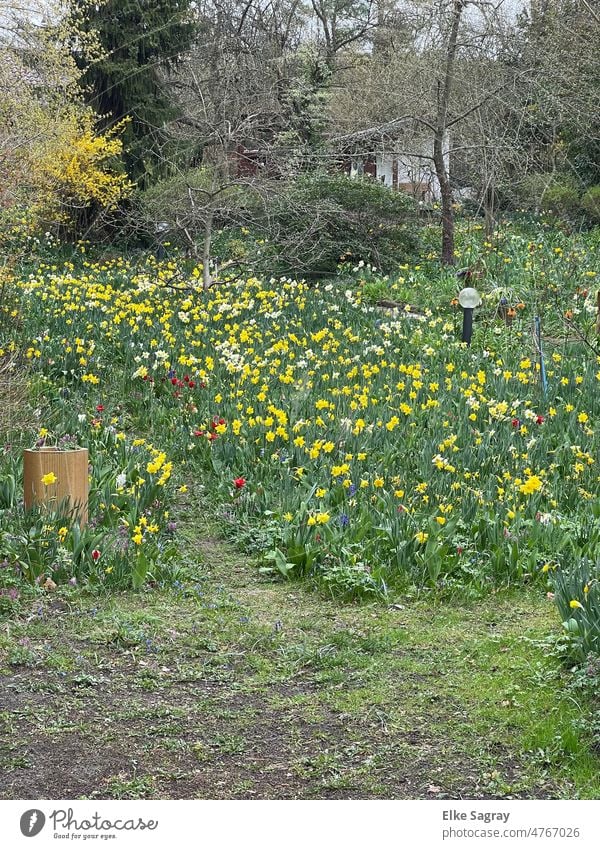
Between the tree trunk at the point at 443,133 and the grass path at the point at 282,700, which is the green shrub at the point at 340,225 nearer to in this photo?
the tree trunk at the point at 443,133

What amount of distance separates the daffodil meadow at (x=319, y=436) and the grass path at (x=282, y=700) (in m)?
0.31

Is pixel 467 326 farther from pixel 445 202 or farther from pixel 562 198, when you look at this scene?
pixel 562 198

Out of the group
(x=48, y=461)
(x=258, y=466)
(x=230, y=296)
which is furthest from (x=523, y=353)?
(x=48, y=461)

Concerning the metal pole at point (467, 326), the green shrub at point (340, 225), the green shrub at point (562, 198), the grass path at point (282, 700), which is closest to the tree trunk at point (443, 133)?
the green shrub at point (340, 225)

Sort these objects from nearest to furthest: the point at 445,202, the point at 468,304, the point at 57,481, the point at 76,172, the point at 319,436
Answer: the point at 57,481, the point at 319,436, the point at 468,304, the point at 445,202, the point at 76,172

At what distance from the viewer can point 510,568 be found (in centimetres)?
539

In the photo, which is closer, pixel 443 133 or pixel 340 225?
pixel 443 133

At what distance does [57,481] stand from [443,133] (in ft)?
37.8

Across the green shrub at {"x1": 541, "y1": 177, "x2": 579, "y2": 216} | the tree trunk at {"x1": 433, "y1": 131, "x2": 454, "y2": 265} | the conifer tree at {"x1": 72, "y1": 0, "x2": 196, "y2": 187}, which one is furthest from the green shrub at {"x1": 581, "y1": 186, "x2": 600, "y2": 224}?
the conifer tree at {"x1": 72, "y1": 0, "x2": 196, "y2": 187}

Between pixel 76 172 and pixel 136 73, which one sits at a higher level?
pixel 136 73

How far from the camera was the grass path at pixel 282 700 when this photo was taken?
334 centimetres

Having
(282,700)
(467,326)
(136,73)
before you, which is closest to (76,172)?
(136,73)

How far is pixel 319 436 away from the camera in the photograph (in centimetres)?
708
